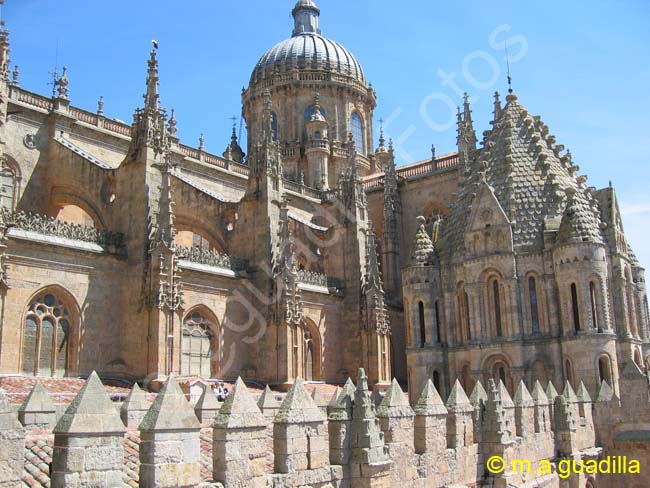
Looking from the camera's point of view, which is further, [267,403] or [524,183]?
[524,183]

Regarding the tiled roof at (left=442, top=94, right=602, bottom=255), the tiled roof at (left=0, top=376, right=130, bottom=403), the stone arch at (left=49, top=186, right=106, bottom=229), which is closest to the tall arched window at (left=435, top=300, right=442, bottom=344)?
the tiled roof at (left=442, top=94, right=602, bottom=255)

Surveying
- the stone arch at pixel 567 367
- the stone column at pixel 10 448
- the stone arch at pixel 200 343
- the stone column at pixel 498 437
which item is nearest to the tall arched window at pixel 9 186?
the stone arch at pixel 200 343

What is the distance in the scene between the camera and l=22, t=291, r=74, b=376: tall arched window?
2088 cm

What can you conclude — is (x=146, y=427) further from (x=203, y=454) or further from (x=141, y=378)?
(x=141, y=378)

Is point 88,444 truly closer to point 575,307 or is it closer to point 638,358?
point 575,307

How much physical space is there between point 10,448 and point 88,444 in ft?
3.33

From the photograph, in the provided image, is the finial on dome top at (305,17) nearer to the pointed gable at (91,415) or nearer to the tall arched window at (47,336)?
the tall arched window at (47,336)

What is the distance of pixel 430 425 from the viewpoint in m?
14.6

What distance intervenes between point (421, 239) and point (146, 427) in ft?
69.0

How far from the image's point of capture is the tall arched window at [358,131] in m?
51.4

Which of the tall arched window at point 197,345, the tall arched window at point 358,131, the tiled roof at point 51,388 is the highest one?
the tall arched window at point 358,131

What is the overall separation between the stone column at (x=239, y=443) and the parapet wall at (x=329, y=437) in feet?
0.05

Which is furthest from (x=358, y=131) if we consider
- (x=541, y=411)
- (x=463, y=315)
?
(x=541, y=411)

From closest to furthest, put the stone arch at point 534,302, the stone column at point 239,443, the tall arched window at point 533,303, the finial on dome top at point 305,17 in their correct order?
the stone column at point 239,443, the stone arch at point 534,302, the tall arched window at point 533,303, the finial on dome top at point 305,17
